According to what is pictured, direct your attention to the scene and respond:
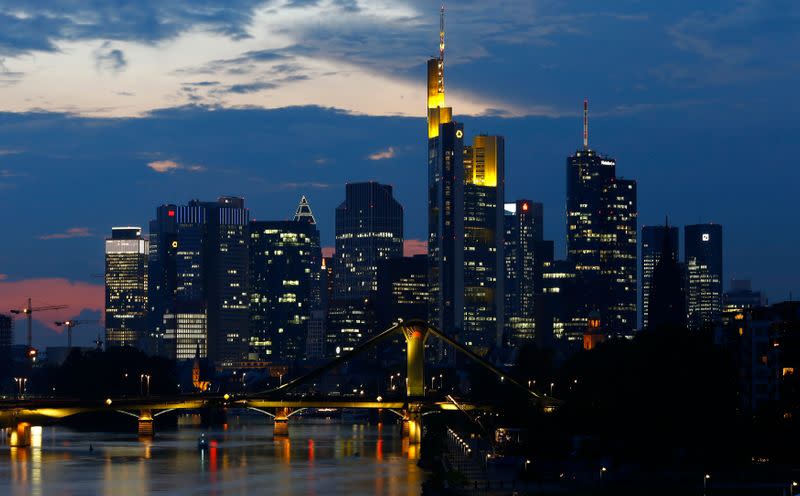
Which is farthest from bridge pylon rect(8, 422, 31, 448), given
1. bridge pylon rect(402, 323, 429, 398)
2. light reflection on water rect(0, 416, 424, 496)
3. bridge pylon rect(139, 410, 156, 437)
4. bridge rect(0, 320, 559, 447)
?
bridge pylon rect(402, 323, 429, 398)

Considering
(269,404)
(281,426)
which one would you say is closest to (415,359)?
(281,426)

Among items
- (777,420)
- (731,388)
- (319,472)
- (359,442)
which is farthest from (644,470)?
(359,442)

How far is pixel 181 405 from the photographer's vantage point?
16300 centimetres

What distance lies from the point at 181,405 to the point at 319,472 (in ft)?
132

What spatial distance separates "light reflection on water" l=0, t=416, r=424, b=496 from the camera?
110438mm

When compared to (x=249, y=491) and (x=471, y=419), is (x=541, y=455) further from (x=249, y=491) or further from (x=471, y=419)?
(x=471, y=419)

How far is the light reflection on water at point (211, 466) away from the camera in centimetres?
11044

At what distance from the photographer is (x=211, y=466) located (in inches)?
5192

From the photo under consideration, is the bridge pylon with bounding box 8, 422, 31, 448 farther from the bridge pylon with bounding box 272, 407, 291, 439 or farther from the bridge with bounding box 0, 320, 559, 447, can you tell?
the bridge pylon with bounding box 272, 407, 291, 439

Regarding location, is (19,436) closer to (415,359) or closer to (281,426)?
(281,426)

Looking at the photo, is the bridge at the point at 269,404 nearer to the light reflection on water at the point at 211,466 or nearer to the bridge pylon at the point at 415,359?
the bridge pylon at the point at 415,359

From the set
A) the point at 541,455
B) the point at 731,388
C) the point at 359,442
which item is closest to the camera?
the point at 541,455

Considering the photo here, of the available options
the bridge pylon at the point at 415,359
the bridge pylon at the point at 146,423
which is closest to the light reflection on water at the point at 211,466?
the bridge pylon at the point at 146,423

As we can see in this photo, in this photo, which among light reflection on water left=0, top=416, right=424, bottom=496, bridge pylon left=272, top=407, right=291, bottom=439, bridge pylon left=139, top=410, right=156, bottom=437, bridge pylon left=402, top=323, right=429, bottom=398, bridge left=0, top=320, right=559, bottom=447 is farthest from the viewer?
bridge pylon left=402, top=323, right=429, bottom=398
